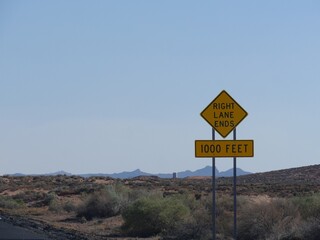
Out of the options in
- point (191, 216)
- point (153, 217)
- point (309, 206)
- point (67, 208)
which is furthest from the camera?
point (67, 208)

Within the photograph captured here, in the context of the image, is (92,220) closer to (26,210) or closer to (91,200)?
(91,200)

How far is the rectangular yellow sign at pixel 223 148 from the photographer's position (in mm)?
19656

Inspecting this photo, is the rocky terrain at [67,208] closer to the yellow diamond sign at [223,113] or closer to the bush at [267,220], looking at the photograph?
the bush at [267,220]

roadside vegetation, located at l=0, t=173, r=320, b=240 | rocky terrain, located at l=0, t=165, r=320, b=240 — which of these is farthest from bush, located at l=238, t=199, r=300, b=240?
rocky terrain, located at l=0, t=165, r=320, b=240

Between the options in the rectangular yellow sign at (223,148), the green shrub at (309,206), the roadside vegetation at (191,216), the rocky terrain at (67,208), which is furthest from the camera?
the rocky terrain at (67,208)

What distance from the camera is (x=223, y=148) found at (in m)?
19.7

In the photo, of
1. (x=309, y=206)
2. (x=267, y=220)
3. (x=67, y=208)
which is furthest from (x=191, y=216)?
(x=67, y=208)

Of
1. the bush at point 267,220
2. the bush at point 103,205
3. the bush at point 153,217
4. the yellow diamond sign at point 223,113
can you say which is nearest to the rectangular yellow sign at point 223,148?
the yellow diamond sign at point 223,113

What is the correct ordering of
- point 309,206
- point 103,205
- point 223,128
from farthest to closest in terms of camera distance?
point 103,205, point 309,206, point 223,128

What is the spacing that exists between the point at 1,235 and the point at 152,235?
7042mm

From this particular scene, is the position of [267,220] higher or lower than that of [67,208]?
lower

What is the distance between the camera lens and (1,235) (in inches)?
1135

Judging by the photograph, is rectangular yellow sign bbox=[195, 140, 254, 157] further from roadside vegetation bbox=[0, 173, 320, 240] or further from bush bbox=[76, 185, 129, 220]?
bush bbox=[76, 185, 129, 220]

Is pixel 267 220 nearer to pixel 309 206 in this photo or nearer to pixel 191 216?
pixel 309 206
